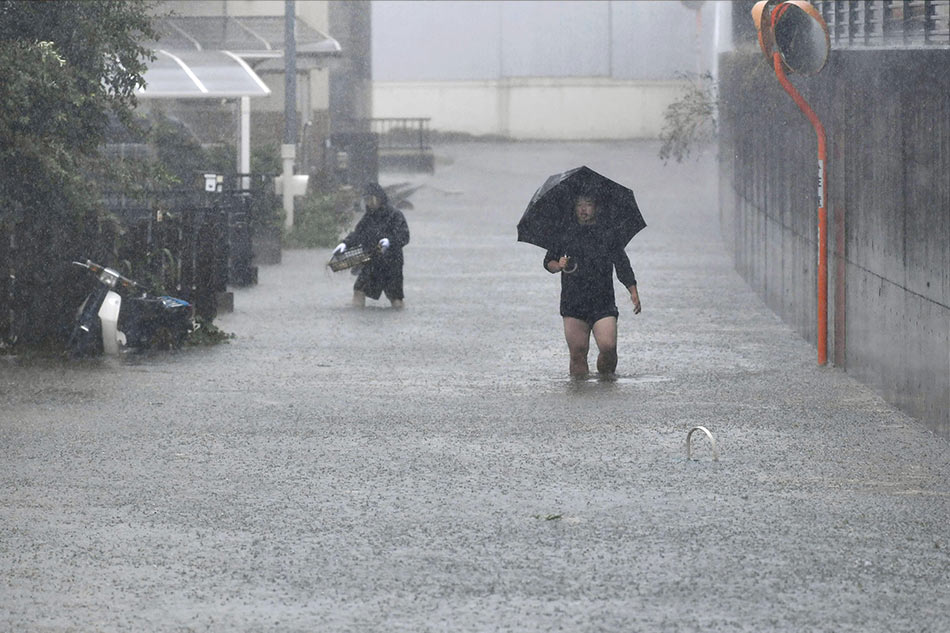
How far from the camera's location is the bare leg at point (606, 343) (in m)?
13.0

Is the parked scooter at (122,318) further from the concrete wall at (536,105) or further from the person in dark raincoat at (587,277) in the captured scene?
the concrete wall at (536,105)

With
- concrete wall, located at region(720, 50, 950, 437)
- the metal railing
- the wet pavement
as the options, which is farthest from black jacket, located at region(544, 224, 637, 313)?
the metal railing

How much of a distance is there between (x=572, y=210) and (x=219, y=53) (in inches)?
733

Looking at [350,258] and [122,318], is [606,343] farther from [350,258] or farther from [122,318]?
[350,258]

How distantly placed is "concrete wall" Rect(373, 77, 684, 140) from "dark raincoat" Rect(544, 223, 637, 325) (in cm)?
4389

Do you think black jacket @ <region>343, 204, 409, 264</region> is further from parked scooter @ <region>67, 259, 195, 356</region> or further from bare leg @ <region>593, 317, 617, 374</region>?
bare leg @ <region>593, 317, 617, 374</region>

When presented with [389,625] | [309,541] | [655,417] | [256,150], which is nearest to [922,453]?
[655,417]

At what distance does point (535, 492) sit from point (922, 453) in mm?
2366

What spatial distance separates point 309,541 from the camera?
7.41m

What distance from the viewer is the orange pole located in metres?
13.6

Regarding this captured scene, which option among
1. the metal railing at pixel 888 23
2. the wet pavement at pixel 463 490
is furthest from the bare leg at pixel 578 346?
the metal railing at pixel 888 23

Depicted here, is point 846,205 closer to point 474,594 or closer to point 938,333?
point 938,333

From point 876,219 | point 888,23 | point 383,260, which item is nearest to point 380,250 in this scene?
point 383,260

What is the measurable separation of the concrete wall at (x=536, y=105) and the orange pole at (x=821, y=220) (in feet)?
142
